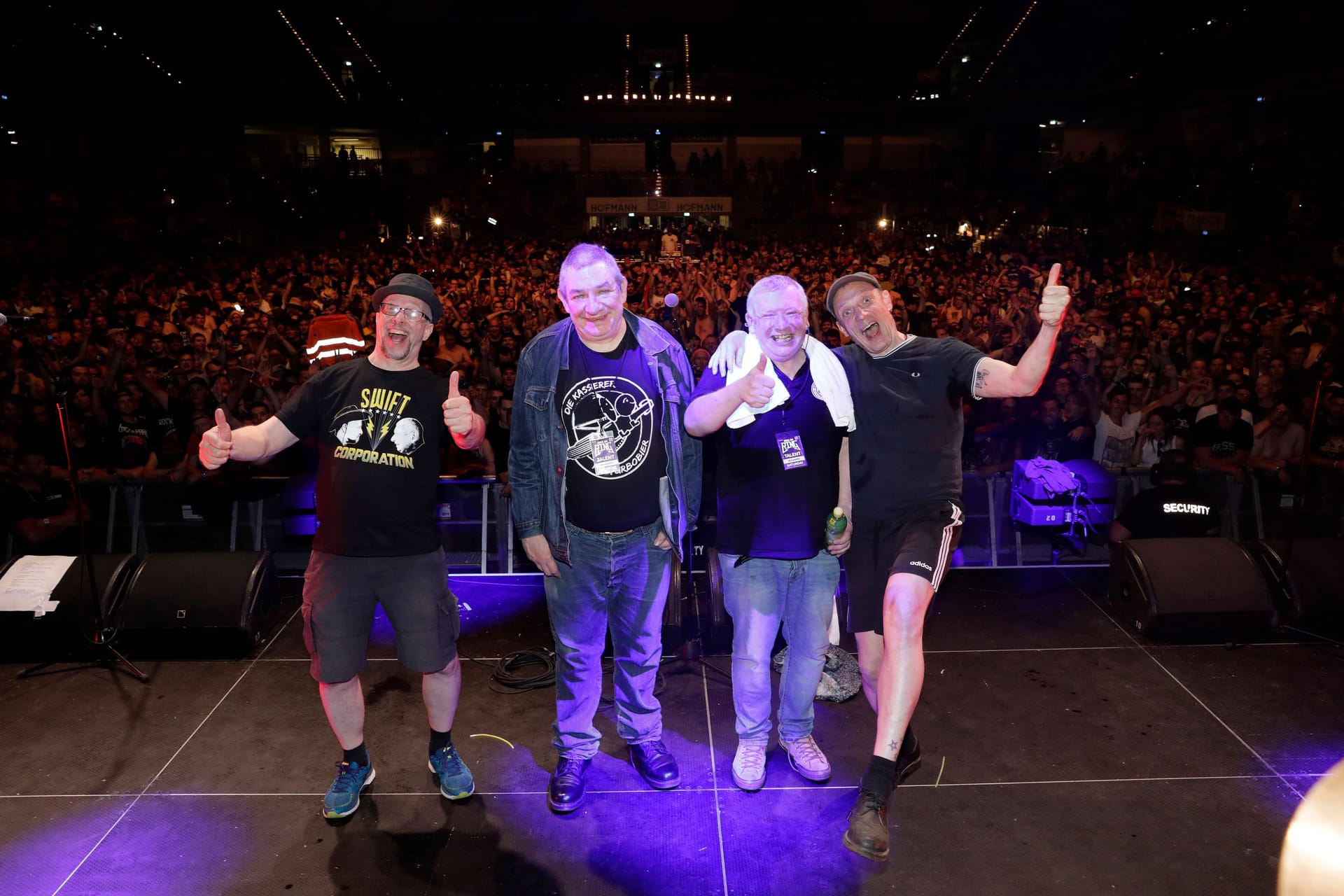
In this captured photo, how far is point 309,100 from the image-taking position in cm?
3069

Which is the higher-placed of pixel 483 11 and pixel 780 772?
pixel 483 11

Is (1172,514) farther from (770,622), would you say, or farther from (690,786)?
(690,786)

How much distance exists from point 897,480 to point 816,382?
19.4 inches

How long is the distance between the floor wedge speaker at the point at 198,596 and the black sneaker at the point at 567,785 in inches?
84.5

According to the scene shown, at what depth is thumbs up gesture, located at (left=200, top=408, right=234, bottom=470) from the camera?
106 inches

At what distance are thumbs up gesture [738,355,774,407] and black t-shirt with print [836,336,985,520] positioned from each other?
1.95ft

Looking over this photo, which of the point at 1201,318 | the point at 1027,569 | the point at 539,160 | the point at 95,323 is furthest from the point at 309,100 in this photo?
the point at 1027,569

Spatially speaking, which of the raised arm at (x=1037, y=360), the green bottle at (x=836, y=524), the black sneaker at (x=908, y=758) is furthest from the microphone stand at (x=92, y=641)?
the raised arm at (x=1037, y=360)

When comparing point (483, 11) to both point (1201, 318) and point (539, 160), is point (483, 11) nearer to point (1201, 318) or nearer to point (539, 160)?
point (539, 160)

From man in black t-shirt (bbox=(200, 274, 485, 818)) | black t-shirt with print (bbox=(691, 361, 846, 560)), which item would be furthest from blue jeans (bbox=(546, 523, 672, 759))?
man in black t-shirt (bbox=(200, 274, 485, 818))

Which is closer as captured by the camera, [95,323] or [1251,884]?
[1251,884]

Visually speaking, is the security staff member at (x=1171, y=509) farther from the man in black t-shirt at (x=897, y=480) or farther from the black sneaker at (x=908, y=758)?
the man in black t-shirt at (x=897, y=480)

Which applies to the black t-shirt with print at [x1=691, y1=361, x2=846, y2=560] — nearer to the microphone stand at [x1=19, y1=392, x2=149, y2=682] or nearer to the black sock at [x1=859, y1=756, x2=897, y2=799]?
the black sock at [x1=859, y1=756, x2=897, y2=799]

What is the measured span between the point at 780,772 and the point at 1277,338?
31.5ft
